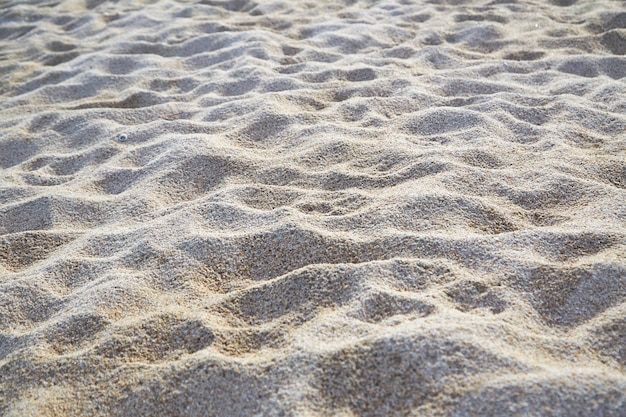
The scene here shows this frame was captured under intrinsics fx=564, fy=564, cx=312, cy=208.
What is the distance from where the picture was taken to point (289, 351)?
1.21 metres

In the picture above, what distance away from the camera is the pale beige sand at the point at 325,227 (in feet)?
3.77

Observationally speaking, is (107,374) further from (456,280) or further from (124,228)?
(456,280)

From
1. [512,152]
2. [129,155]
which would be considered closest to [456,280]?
[512,152]

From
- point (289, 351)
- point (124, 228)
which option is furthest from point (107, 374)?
point (124, 228)

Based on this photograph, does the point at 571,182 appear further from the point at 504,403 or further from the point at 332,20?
the point at 332,20

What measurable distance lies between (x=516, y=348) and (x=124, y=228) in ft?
4.00

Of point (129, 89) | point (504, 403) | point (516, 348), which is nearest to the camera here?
point (504, 403)

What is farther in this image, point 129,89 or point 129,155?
point 129,89

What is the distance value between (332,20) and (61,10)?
2180mm

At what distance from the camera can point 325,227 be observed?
5.38 ft

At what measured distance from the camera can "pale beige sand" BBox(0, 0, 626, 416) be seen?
1148 millimetres

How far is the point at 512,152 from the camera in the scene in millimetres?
1973

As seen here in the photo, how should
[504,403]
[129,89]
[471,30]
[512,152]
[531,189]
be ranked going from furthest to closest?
[471,30], [129,89], [512,152], [531,189], [504,403]

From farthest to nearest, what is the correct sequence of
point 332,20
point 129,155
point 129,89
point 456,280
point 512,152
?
point 332,20 → point 129,89 → point 129,155 → point 512,152 → point 456,280
